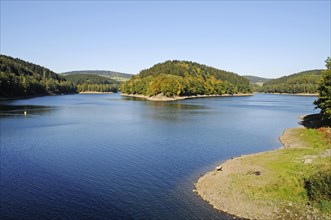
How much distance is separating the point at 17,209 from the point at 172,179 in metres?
15.2

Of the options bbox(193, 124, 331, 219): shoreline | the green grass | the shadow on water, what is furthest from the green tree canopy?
the shadow on water

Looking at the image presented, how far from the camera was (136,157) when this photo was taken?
4331 centimetres

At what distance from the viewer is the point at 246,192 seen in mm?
28078

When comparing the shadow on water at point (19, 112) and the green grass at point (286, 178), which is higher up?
the shadow on water at point (19, 112)

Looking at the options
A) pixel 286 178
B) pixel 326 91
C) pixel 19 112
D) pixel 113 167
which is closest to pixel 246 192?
pixel 286 178

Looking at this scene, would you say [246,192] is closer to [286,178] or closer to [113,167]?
[286,178]

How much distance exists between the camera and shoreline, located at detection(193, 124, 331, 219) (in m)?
24.4

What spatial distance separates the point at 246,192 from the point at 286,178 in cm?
494

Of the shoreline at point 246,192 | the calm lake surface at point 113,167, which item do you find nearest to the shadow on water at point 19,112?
the calm lake surface at point 113,167

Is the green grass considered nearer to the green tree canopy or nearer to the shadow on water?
the green tree canopy

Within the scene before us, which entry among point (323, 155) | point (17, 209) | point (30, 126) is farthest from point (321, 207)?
point (30, 126)

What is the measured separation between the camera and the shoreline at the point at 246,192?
2441 cm

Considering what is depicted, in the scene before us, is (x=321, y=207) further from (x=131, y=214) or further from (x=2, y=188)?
(x=2, y=188)

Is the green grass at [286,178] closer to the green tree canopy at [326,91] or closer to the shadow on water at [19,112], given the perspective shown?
the green tree canopy at [326,91]
